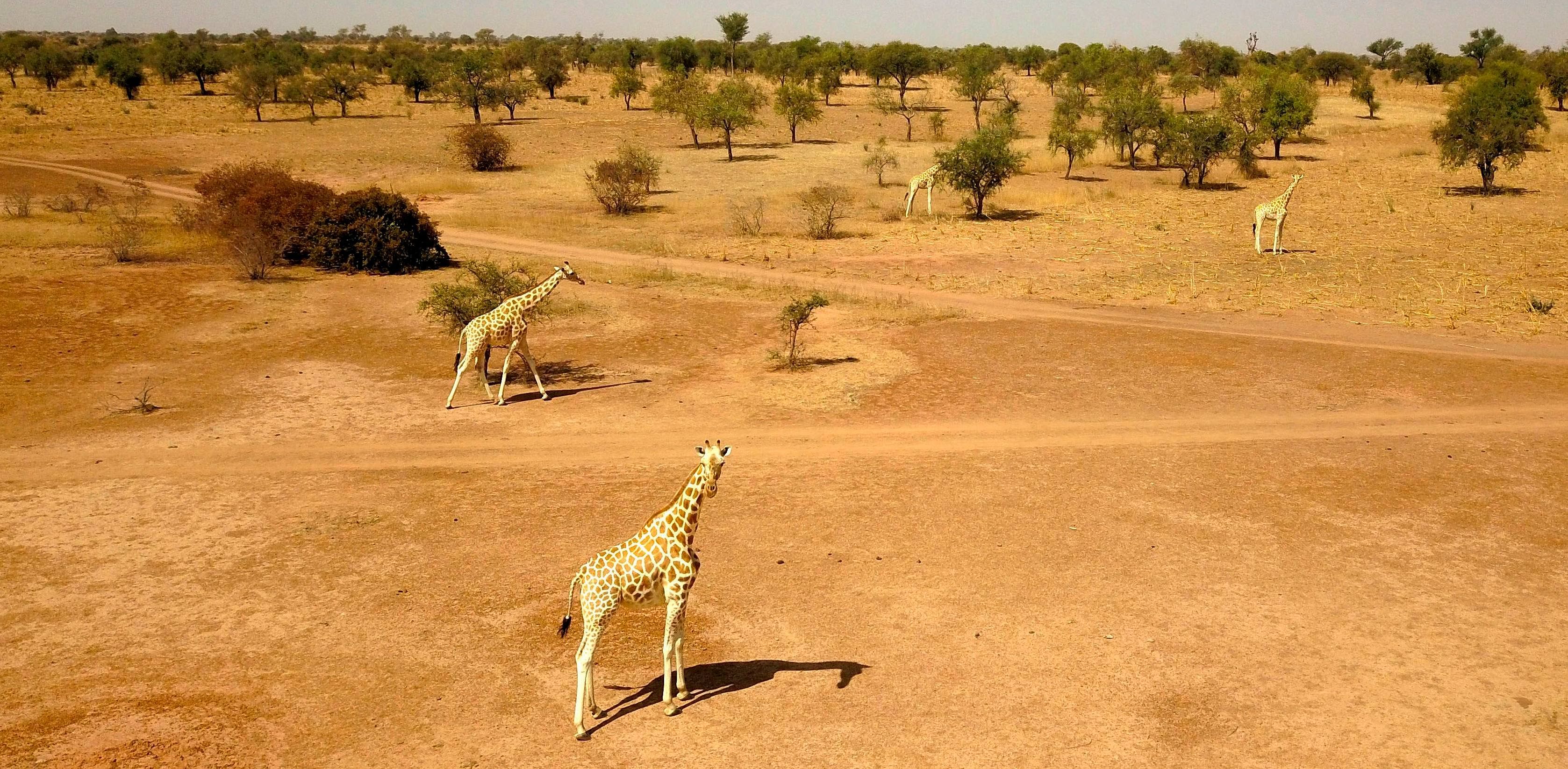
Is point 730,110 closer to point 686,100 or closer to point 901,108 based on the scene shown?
point 686,100

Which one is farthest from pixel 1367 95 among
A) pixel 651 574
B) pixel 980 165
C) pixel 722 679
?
pixel 651 574

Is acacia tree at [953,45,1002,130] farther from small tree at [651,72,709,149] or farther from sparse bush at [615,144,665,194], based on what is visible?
sparse bush at [615,144,665,194]

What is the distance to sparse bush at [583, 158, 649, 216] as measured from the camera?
40.7 m

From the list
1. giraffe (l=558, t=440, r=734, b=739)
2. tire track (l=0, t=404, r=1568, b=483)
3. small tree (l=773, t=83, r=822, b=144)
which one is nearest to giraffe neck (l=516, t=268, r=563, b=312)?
tire track (l=0, t=404, r=1568, b=483)

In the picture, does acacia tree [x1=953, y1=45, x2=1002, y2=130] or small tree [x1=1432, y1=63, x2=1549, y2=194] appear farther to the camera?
acacia tree [x1=953, y1=45, x2=1002, y2=130]

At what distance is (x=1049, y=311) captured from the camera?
26.0 meters

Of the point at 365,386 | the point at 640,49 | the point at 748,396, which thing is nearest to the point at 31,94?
the point at 640,49

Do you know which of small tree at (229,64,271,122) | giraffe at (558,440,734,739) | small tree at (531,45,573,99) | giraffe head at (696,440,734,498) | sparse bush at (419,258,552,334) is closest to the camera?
giraffe at (558,440,734,739)

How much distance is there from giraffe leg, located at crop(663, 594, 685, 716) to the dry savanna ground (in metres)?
0.16

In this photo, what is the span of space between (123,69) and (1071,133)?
65544 millimetres

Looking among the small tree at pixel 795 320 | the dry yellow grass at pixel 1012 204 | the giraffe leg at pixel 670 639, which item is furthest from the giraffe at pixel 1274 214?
the giraffe leg at pixel 670 639

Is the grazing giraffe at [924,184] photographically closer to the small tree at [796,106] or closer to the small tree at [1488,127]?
the small tree at [1488,127]

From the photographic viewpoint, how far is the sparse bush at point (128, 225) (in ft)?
99.3

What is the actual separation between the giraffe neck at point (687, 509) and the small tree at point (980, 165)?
31292mm
